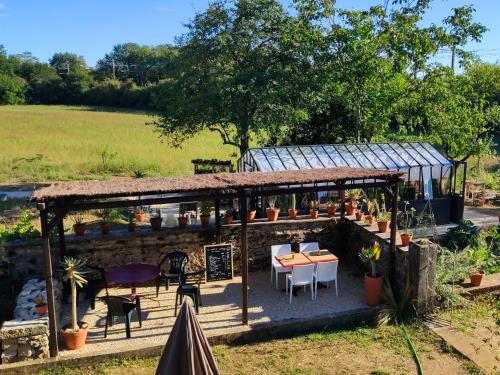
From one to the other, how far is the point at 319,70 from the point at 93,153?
18.0m

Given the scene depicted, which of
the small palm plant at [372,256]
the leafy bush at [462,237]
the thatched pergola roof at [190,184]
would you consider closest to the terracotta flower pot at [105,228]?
the thatched pergola roof at [190,184]

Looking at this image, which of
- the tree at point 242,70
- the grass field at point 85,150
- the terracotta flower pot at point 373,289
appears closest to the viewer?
the terracotta flower pot at point 373,289

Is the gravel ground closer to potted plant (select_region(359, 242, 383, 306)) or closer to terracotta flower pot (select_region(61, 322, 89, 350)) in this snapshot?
terracotta flower pot (select_region(61, 322, 89, 350))

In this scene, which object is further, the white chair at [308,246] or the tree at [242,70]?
the tree at [242,70]

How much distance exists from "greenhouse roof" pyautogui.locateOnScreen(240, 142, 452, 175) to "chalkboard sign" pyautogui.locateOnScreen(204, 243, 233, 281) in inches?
181

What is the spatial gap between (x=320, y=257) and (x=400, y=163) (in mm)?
6690

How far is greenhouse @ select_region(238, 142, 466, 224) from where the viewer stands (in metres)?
14.1

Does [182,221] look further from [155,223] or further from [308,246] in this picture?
[308,246]

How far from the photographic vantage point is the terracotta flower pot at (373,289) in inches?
330

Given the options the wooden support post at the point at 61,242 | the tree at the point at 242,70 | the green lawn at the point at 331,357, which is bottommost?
the green lawn at the point at 331,357

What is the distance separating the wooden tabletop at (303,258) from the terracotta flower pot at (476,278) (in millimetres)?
2729

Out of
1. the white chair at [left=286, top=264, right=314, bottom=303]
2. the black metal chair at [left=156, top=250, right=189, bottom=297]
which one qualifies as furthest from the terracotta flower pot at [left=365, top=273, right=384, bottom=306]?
the black metal chair at [left=156, top=250, right=189, bottom=297]

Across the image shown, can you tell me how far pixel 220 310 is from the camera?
8.43 m

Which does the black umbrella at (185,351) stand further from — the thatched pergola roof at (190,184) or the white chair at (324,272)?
the white chair at (324,272)
